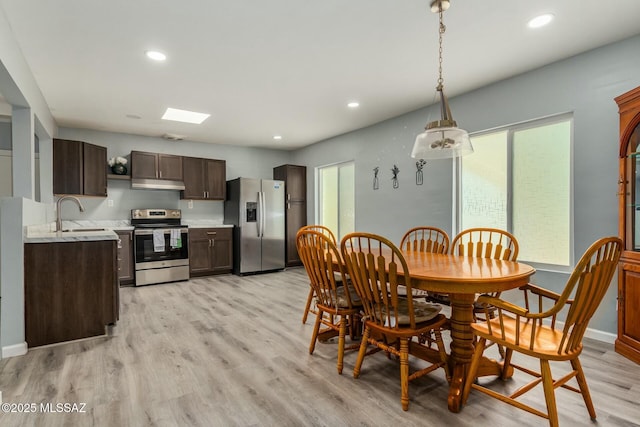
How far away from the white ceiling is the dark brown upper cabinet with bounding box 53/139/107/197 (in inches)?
24.1

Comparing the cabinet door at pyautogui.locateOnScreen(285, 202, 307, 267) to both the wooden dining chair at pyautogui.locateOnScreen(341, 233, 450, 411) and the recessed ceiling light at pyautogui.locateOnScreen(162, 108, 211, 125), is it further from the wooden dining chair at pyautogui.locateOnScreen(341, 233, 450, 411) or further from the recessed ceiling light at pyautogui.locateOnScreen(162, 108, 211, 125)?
the wooden dining chair at pyautogui.locateOnScreen(341, 233, 450, 411)

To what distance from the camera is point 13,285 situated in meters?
2.54

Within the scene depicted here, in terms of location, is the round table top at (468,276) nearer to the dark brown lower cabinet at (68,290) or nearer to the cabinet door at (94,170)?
the dark brown lower cabinet at (68,290)

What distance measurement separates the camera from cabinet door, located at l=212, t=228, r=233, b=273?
5.74 m

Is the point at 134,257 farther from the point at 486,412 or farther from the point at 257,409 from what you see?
the point at 486,412

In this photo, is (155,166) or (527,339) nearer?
(527,339)

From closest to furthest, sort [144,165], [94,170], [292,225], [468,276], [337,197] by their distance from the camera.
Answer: [468,276]
[94,170]
[144,165]
[337,197]
[292,225]

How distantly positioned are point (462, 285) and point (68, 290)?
3.01 metres

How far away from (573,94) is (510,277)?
214 centimetres

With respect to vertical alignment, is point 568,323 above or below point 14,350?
above

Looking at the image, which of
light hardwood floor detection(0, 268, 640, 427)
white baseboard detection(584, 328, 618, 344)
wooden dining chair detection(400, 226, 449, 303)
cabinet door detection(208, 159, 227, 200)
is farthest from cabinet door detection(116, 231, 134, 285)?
white baseboard detection(584, 328, 618, 344)

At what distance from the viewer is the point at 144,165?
210 inches

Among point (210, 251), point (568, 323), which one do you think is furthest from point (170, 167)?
point (568, 323)

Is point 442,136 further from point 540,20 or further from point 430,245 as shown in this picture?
point 430,245
